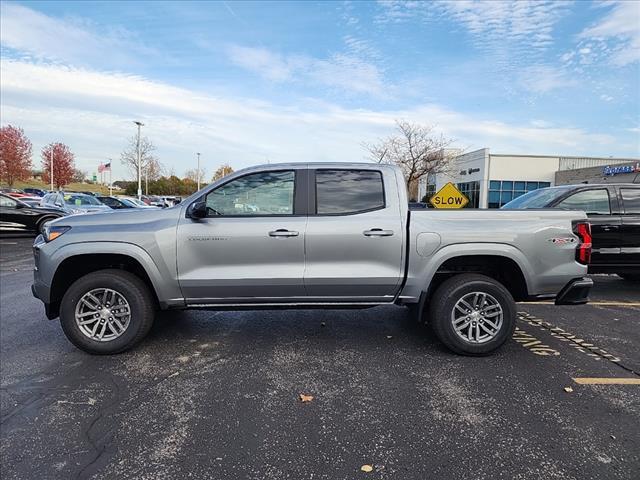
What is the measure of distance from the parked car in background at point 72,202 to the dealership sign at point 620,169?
33.0 meters

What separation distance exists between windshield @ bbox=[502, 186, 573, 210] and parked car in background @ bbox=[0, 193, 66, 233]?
14986 millimetres

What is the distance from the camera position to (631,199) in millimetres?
7051

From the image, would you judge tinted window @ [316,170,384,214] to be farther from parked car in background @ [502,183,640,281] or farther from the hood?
parked car in background @ [502,183,640,281]

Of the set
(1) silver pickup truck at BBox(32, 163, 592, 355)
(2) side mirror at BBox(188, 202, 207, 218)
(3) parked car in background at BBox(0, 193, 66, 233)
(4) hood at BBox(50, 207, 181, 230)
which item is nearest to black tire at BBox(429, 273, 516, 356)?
(1) silver pickup truck at BBox(32, 163, 592, 355)

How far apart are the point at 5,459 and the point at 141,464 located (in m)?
0.86

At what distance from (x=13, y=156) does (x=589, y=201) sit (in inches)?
2840

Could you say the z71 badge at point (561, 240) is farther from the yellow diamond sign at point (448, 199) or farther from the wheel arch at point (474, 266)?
the yellow diamond sign at point (448, 199)

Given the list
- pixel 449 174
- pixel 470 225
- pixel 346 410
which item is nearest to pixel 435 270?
pixel 470 225

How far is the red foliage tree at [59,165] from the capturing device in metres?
71.1

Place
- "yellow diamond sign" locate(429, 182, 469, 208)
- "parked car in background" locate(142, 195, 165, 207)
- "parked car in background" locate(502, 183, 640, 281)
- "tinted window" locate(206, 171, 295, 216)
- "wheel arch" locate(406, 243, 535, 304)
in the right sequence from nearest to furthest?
"wheel arch" locate(406, 243, 535, 304)
"tinted window" locate(206, 171, 295, 216)
"parked car in background" locate(502, 183, 640, 281)
"yellow diamond sign" locate(429, 182, 469, 208)
"parked car in background" locate(142, 195, 165, 207)

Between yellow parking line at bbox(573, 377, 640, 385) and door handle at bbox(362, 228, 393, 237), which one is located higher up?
door handle at bbox(362, 228, 393, 237)

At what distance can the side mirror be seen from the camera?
4.16m

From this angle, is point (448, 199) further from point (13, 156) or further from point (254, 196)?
point (13, 156)

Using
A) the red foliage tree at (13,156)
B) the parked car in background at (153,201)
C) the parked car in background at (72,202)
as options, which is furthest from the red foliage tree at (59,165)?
the parked car in background at (72,202)
